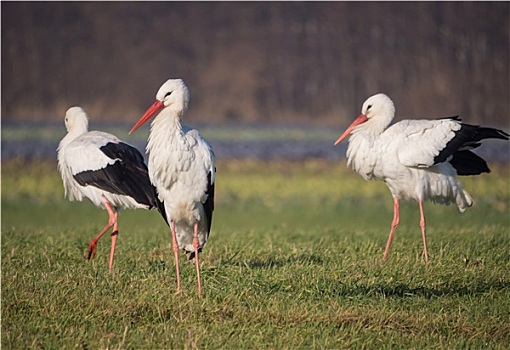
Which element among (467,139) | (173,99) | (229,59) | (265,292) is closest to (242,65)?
(229,59)

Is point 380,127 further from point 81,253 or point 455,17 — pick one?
point 455,17

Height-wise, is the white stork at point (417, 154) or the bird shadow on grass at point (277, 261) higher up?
the white stork at point (417, 154)

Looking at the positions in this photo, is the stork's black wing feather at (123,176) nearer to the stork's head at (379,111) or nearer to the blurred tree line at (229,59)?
the stork's head at (379,111)

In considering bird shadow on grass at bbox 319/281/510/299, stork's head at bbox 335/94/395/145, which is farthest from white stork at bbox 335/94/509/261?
bird shadow on grass at bbox 319/281/510/299

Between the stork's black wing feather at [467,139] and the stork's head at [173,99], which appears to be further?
the stork's black wing feather at [467,139]

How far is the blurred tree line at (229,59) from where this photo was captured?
34.6 meters

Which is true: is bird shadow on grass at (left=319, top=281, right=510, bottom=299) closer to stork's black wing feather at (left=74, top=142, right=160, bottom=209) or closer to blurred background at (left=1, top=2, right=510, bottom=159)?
stork's black wing feather at (left=74, top=142, right=160, bottom=209)

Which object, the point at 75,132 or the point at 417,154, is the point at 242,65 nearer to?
the point at 75,132

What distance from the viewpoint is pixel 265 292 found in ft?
21.0

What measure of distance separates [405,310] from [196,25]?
41617mm

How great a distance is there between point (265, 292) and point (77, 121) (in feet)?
12.1

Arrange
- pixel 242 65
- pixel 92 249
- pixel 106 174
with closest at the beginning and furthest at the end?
pixel 92 249 → pixel 106 174 → pixel 242 65

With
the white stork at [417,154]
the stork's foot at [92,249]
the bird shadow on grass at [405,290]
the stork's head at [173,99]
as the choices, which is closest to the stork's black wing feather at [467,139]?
the white stork at [417,154]

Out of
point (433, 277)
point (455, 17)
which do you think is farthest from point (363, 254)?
point (455, 17)
